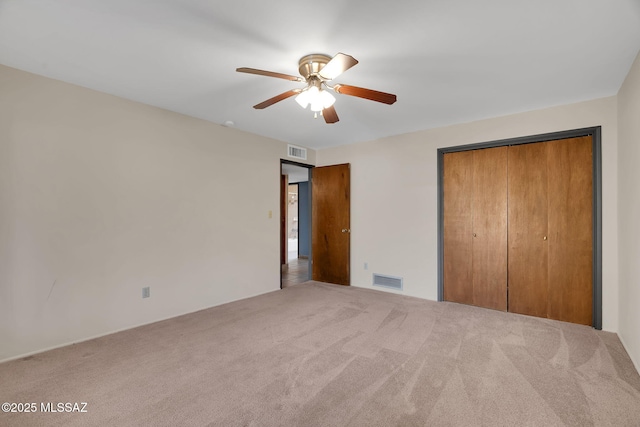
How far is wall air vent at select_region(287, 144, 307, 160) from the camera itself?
477 centimetres

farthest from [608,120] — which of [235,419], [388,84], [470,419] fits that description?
[235,419]

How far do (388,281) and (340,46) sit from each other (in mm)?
3400

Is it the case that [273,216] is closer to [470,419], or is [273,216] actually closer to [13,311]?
[13,311]

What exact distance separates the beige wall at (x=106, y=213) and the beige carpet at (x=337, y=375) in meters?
0.34

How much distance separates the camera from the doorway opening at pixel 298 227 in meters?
5.32

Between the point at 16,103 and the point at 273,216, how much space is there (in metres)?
2.98

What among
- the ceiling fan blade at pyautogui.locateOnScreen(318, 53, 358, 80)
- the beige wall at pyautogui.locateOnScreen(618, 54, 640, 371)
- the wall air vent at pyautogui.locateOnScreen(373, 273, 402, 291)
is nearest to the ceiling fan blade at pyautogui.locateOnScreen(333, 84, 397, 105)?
the ceiling fan blade at pyautogui.locateOnScreen(318, 53, 358, 80)

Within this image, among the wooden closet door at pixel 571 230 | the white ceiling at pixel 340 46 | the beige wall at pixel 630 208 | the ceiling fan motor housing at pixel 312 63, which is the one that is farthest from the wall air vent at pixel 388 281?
the ceiling fan motor housing at pixel 312 63

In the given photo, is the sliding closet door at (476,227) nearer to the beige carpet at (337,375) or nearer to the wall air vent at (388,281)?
the beige carpet at (337,375)

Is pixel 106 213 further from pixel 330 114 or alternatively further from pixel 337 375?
pixel 337 375

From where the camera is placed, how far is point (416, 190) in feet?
13.5

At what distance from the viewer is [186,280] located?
344 cm

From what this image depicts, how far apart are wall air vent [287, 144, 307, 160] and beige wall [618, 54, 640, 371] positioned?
3.92 meters

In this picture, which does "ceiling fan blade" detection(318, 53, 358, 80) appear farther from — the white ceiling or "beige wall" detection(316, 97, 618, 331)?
"beige wall" detection(316, 97, 618, 331)
